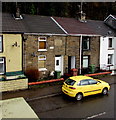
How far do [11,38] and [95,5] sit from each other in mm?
41891

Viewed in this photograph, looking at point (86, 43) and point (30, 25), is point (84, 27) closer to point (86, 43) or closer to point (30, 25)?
point (86, 43)

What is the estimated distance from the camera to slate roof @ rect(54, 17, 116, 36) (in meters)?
19.5

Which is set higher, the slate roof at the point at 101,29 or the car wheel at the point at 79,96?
the slate roof at the point at 101,29

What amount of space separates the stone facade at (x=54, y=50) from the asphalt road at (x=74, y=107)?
523 centimetres

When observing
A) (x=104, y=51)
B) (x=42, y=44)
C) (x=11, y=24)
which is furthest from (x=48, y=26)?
(x=104, y=51)

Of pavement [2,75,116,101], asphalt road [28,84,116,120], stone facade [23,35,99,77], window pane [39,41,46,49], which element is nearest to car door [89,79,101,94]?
asphalt road [28,84,116,120]

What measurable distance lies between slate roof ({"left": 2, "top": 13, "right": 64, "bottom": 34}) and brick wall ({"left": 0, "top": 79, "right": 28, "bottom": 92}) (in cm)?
487

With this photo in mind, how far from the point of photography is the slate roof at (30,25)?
50.3ft

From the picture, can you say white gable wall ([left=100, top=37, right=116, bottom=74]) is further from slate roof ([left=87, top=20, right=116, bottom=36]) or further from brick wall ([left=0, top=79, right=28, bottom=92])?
brick wall ([left=0, top=79, right=28, bottom=92])

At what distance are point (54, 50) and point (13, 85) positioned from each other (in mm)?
6227

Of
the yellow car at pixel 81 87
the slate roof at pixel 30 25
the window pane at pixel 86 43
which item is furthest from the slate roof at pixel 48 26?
the yellow car at pixel 81 87

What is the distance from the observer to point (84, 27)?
21.3 metres

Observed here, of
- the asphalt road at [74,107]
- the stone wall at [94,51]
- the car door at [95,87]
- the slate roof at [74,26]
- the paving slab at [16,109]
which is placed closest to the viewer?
the paving slab at [16,109]

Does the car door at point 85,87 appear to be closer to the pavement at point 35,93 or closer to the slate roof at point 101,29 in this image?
the pavement at point 35,93
